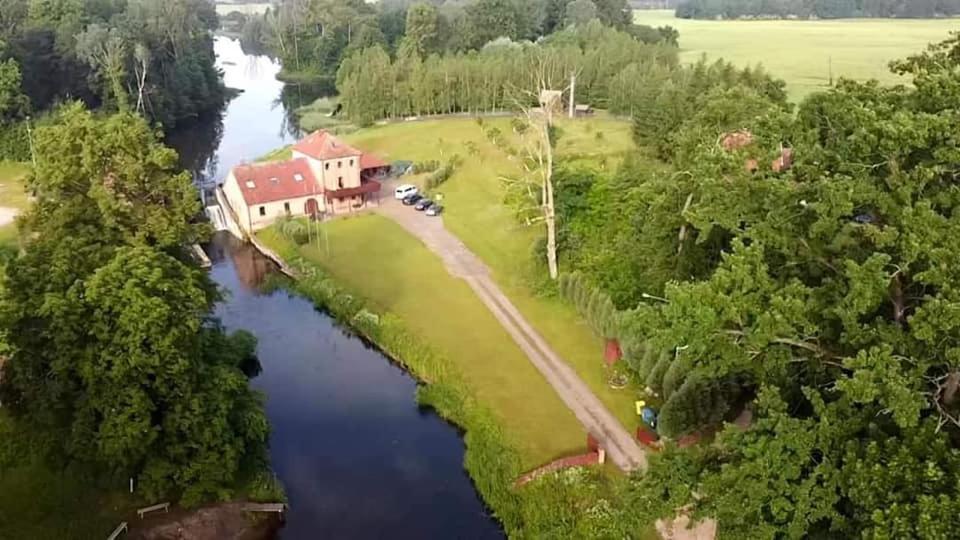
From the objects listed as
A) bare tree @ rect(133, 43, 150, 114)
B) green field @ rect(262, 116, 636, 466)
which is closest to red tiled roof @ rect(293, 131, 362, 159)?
green field @ rect(262, 116, 636, 466)

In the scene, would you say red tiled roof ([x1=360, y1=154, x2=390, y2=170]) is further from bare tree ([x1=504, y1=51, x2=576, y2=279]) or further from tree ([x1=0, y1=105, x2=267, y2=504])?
tree ([x1=0, y1=105, x2=267, y2=504])

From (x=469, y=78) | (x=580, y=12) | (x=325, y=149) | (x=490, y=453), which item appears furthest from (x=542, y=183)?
(x=580, y=12)

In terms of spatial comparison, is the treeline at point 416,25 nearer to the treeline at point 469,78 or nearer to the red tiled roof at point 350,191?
the treeline at point 469,78

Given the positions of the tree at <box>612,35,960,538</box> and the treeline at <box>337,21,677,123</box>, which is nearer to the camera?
the tree at <box>612,35,960,538</box>

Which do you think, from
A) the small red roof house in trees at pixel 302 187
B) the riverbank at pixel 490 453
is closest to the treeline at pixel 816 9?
the small red roof house in trees at pixel 302 187

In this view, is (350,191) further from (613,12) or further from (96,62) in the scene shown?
(613,12)
